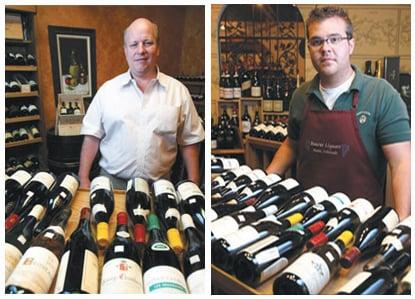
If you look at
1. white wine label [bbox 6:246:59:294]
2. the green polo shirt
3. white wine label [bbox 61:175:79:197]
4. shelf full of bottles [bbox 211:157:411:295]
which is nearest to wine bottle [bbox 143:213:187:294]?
shelf full of bottles [bbox 211:157:411:295]

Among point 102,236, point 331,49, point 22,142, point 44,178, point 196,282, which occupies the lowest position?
point 196,282

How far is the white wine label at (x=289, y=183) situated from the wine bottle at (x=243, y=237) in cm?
12

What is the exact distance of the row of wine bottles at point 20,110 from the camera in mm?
1271

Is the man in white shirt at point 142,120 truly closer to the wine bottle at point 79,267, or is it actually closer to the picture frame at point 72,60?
the picture frame at point 72,60

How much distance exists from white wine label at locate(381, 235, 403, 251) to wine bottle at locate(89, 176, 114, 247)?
641 mm

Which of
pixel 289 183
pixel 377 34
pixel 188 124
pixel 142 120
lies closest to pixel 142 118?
pixel 142 120

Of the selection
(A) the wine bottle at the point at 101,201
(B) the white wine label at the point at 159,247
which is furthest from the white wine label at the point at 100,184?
(B) the white wine label at the point at 159,247

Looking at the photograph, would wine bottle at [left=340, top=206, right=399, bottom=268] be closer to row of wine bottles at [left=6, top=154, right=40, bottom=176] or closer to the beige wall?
the beige wall

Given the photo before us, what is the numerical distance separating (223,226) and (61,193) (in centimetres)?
48

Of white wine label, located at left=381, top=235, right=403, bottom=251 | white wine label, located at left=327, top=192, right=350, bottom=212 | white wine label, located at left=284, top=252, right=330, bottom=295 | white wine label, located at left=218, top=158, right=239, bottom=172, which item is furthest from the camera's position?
white wine label, located at left=218, top=158, right=239, bottom=172

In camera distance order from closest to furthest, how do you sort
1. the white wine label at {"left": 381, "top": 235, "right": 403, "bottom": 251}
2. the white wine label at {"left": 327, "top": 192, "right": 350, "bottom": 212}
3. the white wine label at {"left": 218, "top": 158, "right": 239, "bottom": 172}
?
the white wine label at {"left": 381, "top": 235, "right": 403, "bottom": 251} → the white wine label at {"left": 327, "top": 192, "right": 350, "bottom": 212} → the white wine label at {"left": 218, "top": 158, "right": 239, "bottom": 172}

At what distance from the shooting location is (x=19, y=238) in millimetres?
1127

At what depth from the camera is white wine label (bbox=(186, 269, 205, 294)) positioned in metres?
1.08

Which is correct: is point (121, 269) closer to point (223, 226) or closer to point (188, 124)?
point (223, 226)
